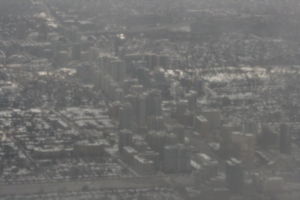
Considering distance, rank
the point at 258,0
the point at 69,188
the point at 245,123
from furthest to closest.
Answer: the point at 258,0
the point at 245,123
the point at 69,188

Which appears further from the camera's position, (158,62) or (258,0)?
(258,0)

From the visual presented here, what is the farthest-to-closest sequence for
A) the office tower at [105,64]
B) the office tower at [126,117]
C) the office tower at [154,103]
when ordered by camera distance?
the office tower at [105,64]
the office tower at [154,103]
the office tower at [126,117]

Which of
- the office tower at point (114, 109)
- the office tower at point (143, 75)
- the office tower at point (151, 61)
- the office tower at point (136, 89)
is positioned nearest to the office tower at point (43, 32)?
the office tower at point (151, 61)

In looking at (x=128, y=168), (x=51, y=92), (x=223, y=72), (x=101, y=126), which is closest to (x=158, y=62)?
(x=223, y=72)

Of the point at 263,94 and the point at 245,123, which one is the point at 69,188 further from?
the point at 263,94

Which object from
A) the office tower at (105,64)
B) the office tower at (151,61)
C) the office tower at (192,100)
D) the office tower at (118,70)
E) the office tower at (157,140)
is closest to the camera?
the office tower at (157,140)

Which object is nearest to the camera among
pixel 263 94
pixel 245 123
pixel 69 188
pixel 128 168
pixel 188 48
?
pixel 69 188

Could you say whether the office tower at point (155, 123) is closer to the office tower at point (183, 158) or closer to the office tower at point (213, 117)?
the office tower at point (213, 117)
